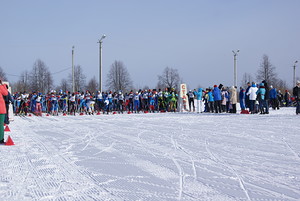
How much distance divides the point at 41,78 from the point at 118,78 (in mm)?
17411

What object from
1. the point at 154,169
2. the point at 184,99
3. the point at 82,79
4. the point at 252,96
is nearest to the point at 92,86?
the point at 82,79

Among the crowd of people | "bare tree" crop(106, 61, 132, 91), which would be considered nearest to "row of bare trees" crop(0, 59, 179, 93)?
"bare tree" crop(106, 61, 132, 91)

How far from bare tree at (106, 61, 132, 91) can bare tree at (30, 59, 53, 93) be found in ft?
44.2

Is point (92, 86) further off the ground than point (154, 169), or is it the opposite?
point (92, 86)

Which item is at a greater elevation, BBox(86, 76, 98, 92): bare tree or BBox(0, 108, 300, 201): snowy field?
BBox(86, 76, 98, 92): bare tree

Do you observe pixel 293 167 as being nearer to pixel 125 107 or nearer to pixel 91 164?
pixel 91 164

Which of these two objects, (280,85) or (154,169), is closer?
(154,169)

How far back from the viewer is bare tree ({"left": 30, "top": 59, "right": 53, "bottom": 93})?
68.9 meters

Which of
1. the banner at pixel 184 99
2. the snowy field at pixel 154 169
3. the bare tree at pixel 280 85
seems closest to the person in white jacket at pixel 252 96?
the banner at pixel 184 99

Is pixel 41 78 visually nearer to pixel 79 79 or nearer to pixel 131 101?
pixel 79 79

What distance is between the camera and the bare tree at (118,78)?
210 ft

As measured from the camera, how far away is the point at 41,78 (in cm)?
7000

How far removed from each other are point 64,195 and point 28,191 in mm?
527

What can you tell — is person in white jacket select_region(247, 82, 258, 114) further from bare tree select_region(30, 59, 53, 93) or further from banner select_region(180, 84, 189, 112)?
bare tree select_region(30, 59, 53, 93)
